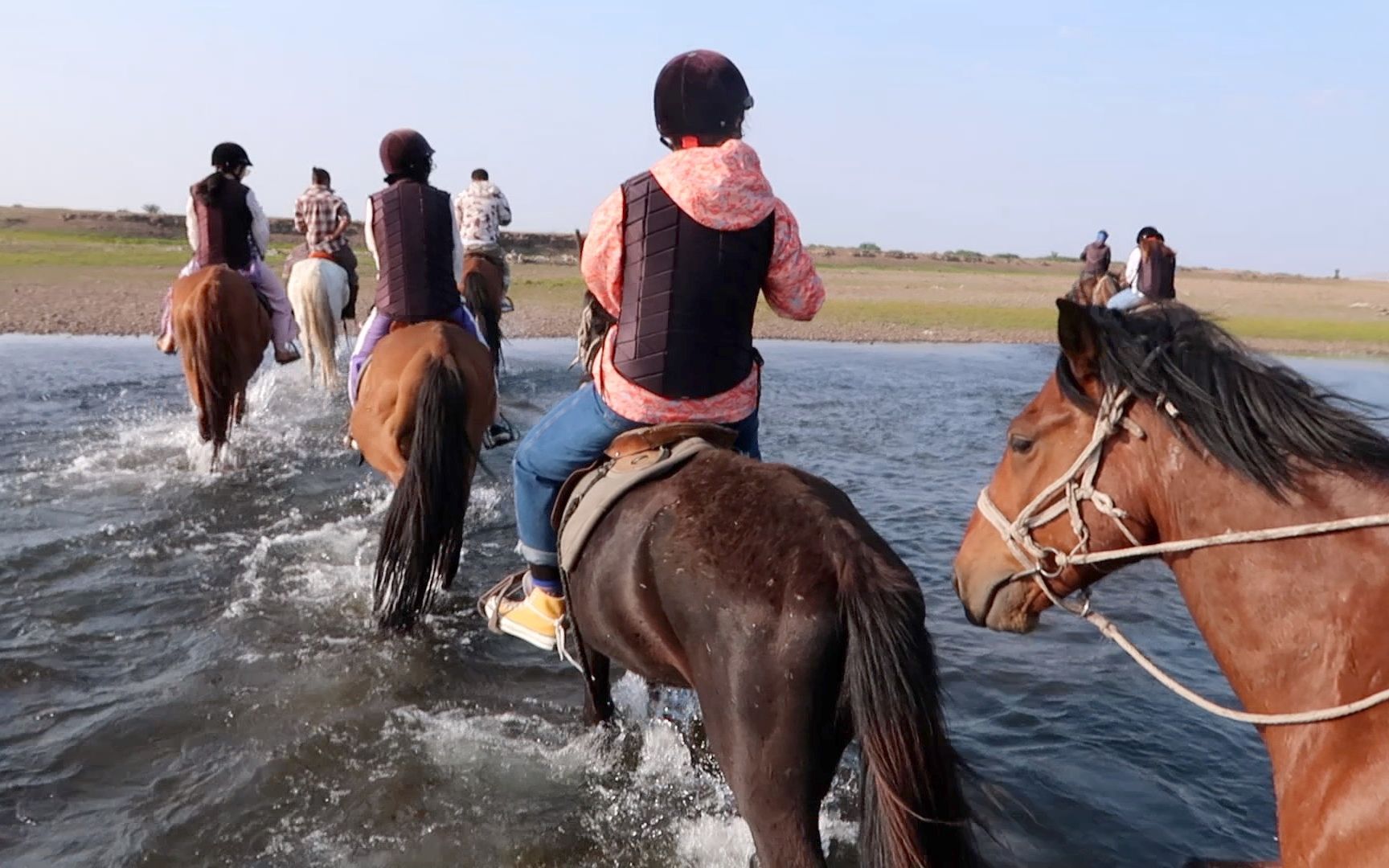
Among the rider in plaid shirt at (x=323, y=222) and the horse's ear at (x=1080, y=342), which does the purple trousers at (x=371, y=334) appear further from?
the rider in plaid shirt at (x=323, y=222)

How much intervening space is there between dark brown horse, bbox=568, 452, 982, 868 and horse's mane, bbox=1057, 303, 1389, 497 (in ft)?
2.43

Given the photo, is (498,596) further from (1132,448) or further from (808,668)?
(1132,448)

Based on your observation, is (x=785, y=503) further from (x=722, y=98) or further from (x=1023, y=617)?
(x=722, y=98)

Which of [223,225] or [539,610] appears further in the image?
[223,225]

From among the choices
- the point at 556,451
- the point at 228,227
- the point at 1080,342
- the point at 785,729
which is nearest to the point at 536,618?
the point at 556,451

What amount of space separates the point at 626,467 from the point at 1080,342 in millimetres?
1560

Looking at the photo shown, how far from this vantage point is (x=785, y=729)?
104 inches

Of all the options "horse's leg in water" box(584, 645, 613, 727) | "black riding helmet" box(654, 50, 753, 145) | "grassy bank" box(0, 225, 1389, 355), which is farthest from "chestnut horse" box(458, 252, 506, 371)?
"grassy bank" box(0, 225, 1389, 355)

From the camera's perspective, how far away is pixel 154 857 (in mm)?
3705

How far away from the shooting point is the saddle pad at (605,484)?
3303 mm

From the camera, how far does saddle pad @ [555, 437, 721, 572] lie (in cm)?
330

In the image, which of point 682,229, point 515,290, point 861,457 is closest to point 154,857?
point 682,229

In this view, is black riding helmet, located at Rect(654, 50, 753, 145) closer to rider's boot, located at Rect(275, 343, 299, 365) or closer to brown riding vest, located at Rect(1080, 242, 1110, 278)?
rider's boot, located at Rect(275, 343, 299, 365)

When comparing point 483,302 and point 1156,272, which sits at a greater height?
point 1156,272
